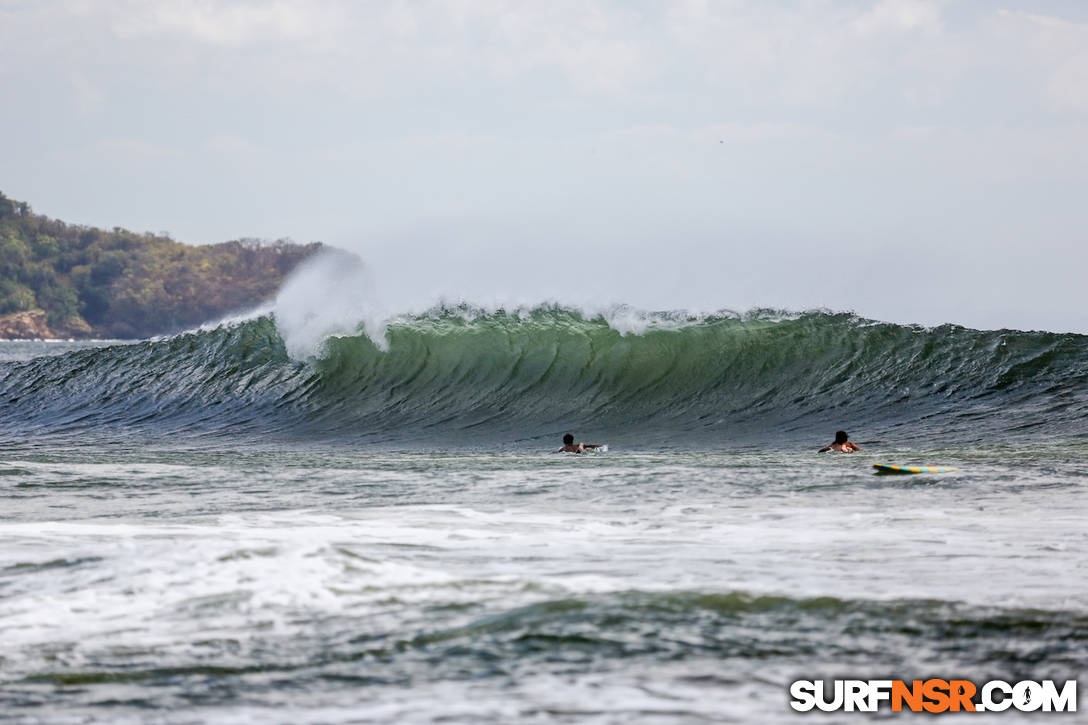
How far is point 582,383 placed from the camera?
20922mm

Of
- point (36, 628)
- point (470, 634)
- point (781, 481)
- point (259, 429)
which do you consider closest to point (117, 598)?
point (36, 628)

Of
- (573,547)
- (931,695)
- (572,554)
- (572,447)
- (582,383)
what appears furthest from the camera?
(582,383)

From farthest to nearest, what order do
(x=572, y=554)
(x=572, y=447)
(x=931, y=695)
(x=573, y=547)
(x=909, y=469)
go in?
1. (x=572, y=447)
2. (x=909, y=469)
3. (x=573, y=547)
4. (x=572, y=554)
5. (x=931, y=695)

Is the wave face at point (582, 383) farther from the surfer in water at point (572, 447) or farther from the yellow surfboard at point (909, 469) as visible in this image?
the yellow surfboard at point (909, 469)

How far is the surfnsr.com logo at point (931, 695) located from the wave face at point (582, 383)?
10.8m

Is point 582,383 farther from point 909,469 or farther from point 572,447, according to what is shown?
point 909,469

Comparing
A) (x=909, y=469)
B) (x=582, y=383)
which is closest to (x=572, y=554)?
(x=909, y=469)

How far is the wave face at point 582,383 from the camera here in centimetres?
1750

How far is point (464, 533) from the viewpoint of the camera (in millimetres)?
8422

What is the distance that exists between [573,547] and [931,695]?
3297 millimetres

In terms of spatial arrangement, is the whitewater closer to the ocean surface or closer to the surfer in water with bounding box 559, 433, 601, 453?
the ocean surface

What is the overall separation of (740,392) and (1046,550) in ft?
40.0

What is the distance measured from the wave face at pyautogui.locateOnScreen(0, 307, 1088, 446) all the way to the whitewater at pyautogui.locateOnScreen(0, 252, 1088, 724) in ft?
0.32

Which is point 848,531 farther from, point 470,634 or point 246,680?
point 246,680
